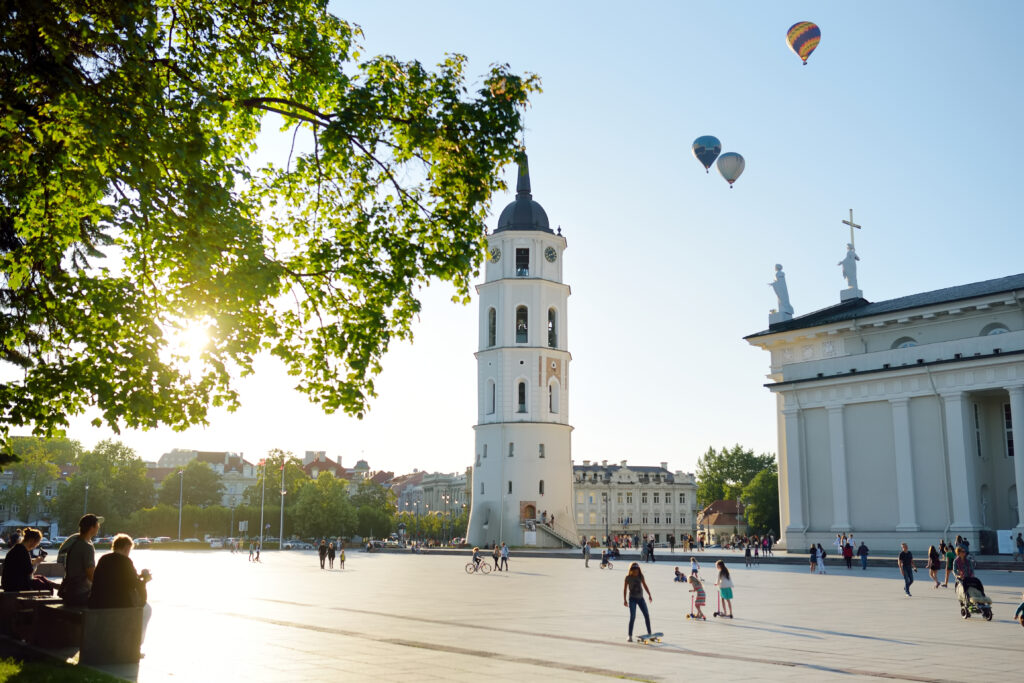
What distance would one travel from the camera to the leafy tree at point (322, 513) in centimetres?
10800

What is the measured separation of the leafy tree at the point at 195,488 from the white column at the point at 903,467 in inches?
4046

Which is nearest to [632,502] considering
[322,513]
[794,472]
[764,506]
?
[764,506]

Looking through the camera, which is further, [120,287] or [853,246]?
[853,246]

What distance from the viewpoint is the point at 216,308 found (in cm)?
1154

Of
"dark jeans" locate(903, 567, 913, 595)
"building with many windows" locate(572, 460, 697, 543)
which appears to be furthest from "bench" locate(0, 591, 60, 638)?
"building with many windows" locate(572, 460, 697, 543)

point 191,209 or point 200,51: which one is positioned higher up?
point 200,51

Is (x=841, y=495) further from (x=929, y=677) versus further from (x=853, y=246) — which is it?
(x=929, y=677)

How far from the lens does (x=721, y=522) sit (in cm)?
13012

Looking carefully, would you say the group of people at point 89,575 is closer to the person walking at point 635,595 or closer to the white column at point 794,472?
the person walking at point 635,595

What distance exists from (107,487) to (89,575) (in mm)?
117166

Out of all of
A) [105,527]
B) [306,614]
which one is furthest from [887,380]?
[105,527]

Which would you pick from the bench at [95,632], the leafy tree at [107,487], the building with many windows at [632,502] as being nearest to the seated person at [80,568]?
the bench at [95,632]

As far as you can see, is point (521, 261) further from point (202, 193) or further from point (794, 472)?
point (202, 193)

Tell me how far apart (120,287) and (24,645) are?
4752mm
